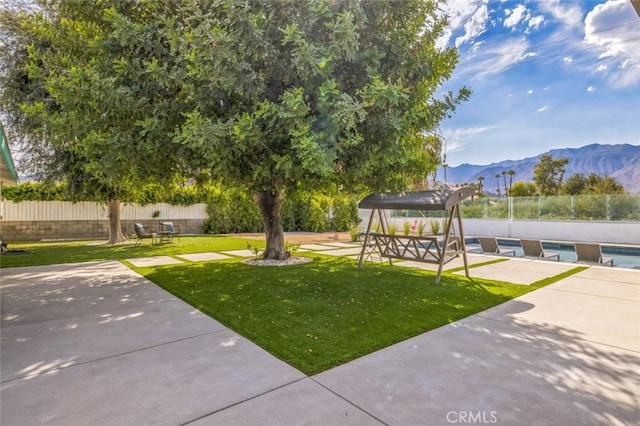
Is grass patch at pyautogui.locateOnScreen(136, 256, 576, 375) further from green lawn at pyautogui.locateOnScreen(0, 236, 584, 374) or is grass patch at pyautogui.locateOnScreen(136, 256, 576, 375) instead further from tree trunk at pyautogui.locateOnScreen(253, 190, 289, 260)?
tree trunk at pyautogui.locateOnScreen(253, 190, 289, 260)

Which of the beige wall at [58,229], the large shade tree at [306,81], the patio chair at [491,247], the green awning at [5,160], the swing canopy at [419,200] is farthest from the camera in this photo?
the beige wall at [58,229]

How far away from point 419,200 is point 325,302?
2.99 meters

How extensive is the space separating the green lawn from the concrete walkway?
0.77 ft

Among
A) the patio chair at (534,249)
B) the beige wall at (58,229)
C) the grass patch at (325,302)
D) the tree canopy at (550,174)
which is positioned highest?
the tree canopy at (550,174)

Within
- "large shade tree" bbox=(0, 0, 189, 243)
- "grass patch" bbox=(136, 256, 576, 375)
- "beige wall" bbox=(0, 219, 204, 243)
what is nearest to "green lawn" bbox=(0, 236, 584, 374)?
"grass patch" bbox=(136, 256, 576, 375)

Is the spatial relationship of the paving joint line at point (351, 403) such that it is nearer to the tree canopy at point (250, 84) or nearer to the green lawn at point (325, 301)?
the green lawn at point (325, 301)

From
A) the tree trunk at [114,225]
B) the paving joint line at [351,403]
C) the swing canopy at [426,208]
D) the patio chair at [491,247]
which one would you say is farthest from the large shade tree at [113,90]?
the patio chair at [491,247]

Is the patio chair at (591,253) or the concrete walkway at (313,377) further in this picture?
the patio chair at (591,253)

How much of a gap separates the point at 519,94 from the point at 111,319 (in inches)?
1394

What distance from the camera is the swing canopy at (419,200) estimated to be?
20.7ft

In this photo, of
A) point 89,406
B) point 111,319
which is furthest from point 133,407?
point 111,319

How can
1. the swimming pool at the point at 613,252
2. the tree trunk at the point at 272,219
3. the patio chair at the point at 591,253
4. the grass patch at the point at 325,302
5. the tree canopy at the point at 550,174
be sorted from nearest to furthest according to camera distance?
the grass patch at the point at 325,302 < the patio chair at the point at 591,253 < the tree trunk at the point at 272,219 < the swimming pool at the point at 613,252 < the tree canopy at the point at 550,174

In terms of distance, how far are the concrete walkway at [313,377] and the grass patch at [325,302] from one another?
0.77 feet

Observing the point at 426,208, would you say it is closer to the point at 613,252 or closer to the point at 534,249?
the point at 534,249
